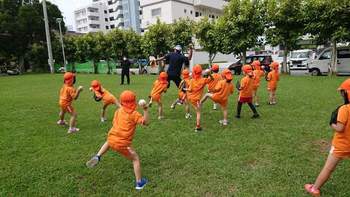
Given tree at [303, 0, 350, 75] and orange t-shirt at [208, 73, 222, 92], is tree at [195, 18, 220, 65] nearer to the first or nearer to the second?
tree at [303, 0, 350, 75]

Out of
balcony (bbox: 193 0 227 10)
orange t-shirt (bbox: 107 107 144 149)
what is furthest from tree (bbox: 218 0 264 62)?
balcony (bbox: 193 0 227 10)

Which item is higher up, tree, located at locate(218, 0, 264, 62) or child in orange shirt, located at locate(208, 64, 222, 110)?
tree, located at locate(218, 0, 264, 62)

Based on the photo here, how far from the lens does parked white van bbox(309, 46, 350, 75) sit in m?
19.9

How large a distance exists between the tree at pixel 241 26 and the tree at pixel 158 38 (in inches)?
269

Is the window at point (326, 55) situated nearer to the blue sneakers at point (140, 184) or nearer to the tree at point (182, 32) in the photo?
the tree at point (182, 32)

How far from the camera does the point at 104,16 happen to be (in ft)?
290

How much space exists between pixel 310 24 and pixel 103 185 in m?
19.3

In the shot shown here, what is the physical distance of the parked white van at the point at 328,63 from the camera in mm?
19906

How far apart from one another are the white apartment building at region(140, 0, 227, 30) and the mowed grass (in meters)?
38.0

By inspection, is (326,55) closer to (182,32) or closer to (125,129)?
(182,32)

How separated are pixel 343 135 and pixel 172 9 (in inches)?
1750

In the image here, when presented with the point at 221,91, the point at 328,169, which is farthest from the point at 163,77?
the point at 328,169

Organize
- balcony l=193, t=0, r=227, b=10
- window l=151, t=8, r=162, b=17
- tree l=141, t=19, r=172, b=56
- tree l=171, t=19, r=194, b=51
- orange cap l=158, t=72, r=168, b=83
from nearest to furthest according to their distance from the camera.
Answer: orange cap l=158, t=72, r=168, b=83 < tree l=171, t=19, r=194, b=51 < tree l=141, t=19, r=172, b=56 < window l=151, t=8, r=162, b=17 < balcony l=193, t=0, r=227, b=10

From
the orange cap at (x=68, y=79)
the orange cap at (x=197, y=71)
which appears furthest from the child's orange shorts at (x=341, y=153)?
the orange cap at (x=68, y=79)
